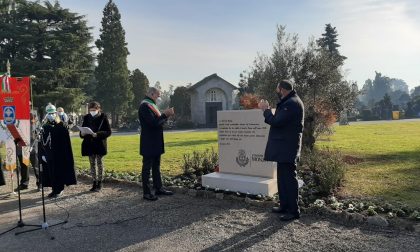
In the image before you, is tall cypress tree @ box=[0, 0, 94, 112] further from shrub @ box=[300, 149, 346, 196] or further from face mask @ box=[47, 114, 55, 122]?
shrub @ box=[300, 149, 346, 196]

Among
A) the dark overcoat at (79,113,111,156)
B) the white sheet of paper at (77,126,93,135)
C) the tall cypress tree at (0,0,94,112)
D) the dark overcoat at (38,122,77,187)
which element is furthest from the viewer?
the tall cypress tree at (0,0,94,112)

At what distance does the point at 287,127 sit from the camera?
570cm

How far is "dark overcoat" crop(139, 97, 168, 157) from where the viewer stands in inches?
282

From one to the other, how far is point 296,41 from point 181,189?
922 centimetres

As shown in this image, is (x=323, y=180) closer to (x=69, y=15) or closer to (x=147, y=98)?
(x=147, y=98)

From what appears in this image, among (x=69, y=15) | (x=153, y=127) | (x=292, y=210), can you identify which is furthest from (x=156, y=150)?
(x=69, y=15)

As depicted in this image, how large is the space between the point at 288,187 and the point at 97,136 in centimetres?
433

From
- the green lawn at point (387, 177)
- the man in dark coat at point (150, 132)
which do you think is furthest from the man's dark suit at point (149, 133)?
the green lawn at point (387, 177)

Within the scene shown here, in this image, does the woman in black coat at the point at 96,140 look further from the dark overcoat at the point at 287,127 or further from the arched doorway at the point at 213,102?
the arched doorway at the point at 213,102

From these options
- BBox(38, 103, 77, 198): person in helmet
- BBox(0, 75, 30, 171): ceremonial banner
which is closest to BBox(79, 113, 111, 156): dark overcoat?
BBox(38, 103, 77, 198): person in helmet

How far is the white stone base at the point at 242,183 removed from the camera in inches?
275

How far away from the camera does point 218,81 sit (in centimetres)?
5381

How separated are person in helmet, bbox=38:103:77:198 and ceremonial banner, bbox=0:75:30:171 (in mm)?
501

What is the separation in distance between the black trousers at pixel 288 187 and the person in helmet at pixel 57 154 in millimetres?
4298
